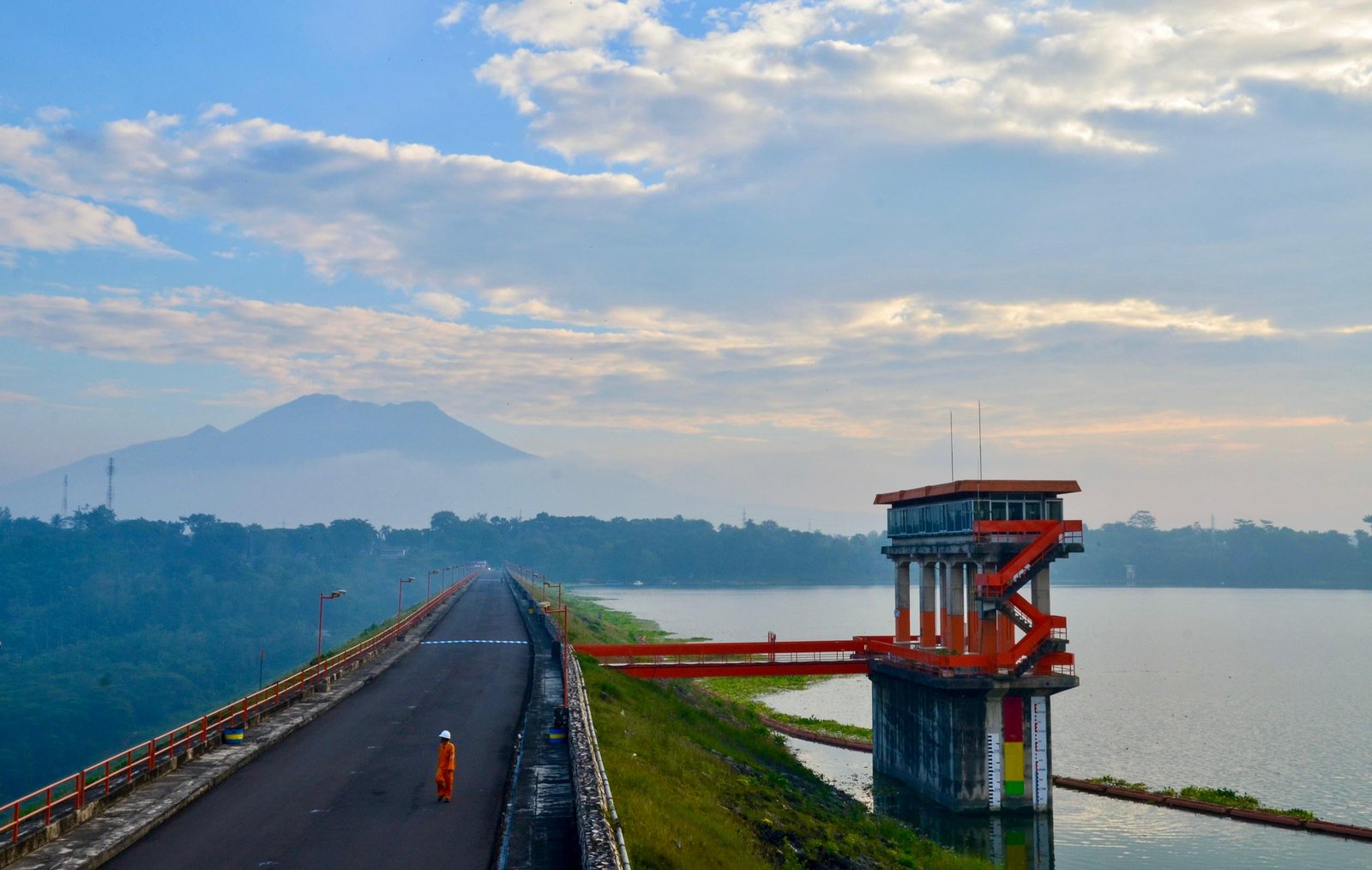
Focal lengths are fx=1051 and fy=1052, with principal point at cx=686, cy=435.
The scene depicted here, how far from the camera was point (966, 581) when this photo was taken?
2178 inches

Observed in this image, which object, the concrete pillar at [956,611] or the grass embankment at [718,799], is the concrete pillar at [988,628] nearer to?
the concrete pillar at [956,611]

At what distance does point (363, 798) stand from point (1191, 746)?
5714cm

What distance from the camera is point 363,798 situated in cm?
2702

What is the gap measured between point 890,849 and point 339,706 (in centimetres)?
2250

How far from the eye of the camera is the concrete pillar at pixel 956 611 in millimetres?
53625

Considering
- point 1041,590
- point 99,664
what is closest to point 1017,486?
point 1041,590

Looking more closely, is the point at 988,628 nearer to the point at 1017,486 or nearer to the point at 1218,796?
the point at 1017,486

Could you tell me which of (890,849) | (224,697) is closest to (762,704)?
(890,849)

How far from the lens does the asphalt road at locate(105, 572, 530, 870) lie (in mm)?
22406

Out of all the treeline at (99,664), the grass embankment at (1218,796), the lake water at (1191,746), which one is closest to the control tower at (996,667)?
the lake water at (1191,746)

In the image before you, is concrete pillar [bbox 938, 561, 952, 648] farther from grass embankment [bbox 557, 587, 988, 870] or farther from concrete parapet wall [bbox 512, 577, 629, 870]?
concrete parapet wall [bbox 512, 577, 629, 870]

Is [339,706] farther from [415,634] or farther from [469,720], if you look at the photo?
[415,634]

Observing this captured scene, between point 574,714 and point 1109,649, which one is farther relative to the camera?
point 1109,649

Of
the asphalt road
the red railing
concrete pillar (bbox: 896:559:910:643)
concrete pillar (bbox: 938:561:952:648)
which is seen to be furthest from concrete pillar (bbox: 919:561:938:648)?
the red railing
